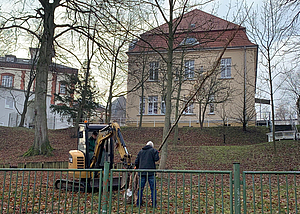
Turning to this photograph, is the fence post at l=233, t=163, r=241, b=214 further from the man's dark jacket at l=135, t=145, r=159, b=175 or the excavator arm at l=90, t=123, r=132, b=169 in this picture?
the excavator arm at l=90, t=123, r=132, b=169

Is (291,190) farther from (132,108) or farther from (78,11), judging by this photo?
(132,108)

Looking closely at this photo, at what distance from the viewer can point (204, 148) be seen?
2178 cm

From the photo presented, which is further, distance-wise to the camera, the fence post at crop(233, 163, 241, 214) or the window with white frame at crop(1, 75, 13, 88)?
the window with white frame at crop(1, 75, 13, 88)

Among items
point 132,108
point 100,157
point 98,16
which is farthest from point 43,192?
point 132,108

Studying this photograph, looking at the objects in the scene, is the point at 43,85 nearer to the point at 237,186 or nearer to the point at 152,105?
the point at 237,186

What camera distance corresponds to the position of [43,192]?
379 inches

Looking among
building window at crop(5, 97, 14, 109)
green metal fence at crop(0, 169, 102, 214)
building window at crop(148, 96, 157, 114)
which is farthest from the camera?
building window at crop(5, 97, 14, 109)

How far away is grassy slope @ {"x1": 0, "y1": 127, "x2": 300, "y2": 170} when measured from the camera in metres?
17.0

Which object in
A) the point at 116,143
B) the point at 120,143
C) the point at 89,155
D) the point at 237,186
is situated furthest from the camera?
the point at 89,155

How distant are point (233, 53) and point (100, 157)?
2791 centimetres

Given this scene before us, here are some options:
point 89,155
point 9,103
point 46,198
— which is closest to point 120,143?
point 89,155

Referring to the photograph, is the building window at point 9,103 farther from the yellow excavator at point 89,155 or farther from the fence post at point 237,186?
the fence post at point 237,186

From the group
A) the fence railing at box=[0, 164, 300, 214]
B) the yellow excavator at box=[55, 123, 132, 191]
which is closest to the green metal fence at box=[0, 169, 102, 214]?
the fence railing at box=[0, 164, 300, 214]

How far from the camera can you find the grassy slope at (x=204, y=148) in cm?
1697
